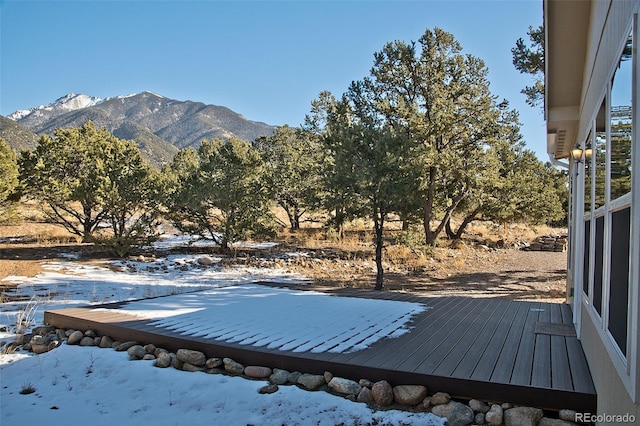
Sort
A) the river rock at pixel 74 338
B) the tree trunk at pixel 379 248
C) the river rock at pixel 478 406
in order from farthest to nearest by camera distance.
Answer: the tree trunk at pixel 379 248 → the river rock at pixel 74 338 → the river rock at pixel 478 406

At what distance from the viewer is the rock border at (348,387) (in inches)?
112

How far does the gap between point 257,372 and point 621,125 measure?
316 centimetres

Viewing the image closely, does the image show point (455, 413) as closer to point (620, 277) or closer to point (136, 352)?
point (620, 277)

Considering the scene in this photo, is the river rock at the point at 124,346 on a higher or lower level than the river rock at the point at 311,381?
lower

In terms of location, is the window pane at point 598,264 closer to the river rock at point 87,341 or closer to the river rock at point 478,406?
the river rock at point 478,406

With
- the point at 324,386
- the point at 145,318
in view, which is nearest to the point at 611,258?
the point at 324,386

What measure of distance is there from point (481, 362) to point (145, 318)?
3.74 meters

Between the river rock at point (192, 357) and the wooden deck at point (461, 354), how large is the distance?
8 cm

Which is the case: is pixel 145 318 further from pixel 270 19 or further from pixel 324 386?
pixel 270 19

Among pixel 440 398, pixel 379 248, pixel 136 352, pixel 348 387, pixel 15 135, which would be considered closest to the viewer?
pixel 440 398

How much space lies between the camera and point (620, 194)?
1.85 metres

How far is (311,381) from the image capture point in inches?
137

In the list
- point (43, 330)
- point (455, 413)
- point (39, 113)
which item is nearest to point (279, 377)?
point (455, 413)

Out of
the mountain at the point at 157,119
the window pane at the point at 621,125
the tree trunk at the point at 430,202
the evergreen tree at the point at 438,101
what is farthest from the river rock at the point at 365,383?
the mountain at the point at 157,119
